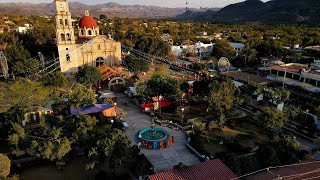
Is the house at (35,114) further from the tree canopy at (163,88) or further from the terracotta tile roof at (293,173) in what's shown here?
the terracotta tile roof at (293,173)

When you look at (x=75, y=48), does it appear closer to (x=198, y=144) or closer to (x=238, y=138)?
(x=198, y=144)

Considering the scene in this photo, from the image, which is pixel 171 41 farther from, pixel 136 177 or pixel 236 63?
pixel 136 177

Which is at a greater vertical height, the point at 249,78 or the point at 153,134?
the point at 249,78

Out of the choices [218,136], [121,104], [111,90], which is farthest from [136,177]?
[111,90]

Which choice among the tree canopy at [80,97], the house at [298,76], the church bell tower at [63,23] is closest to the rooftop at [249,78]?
the house at [298,76]

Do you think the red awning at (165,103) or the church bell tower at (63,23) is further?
the church bell tower at (63,23)

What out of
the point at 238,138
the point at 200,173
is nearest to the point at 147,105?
the point at 238,138

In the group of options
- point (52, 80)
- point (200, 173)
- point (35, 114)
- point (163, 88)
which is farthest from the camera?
point (52, 80)
